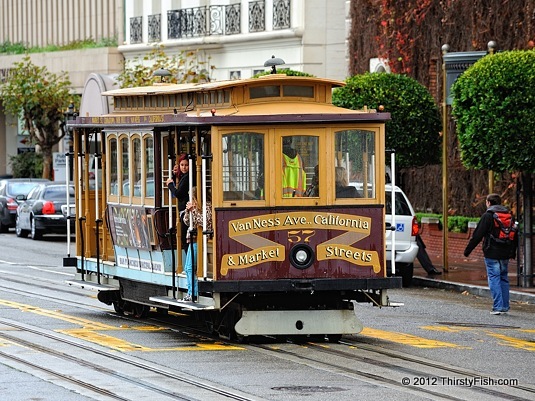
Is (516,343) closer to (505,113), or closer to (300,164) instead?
(300,164)

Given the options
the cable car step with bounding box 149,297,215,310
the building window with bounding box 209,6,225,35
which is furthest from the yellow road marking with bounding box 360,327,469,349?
the building window with bounding box 209,6,225,35

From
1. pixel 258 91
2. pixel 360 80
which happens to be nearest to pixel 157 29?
pixel 360 80

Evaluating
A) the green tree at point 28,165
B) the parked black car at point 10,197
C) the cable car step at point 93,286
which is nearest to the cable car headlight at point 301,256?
the cable car step at point 93,286

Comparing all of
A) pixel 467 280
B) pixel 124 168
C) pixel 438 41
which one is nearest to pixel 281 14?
pixel 438 41

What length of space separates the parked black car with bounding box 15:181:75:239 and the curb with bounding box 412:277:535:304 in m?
12.3

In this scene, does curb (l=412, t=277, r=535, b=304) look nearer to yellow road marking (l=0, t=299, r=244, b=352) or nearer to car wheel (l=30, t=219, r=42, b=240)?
yellow road marking (l=0, t=299, r=244, b=352)

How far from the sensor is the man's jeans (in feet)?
A: 66.2

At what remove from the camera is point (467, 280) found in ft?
82.7

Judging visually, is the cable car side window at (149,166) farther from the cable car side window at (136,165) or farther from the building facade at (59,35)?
the building facade at (59,35)

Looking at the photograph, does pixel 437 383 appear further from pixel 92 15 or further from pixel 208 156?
pixel 92 15

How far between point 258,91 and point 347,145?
3.77 ft

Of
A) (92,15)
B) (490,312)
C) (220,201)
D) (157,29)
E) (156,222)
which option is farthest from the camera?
(92,15)

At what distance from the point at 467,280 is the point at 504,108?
3.32 meters

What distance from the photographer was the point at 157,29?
46.4 meters
